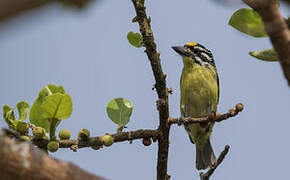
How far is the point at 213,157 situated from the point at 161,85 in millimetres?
3317

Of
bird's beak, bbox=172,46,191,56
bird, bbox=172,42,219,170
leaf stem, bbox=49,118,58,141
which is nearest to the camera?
leaf stem, bbox=49,118,58,141

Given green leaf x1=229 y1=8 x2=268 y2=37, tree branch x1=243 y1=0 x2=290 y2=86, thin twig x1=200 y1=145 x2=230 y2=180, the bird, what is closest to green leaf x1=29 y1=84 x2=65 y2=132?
thin twig x1=200 y1=145 x2=230 y2=180

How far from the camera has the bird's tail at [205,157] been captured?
5677mm

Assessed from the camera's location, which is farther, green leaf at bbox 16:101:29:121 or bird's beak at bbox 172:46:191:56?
bird's beak at bbox 172:46:191:56

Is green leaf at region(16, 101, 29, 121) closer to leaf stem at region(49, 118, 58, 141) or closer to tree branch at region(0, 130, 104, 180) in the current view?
leaf stem at region(49, 118, 58, 141)

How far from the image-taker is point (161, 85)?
2693 millimetres

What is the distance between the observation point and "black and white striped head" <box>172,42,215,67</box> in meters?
5.65

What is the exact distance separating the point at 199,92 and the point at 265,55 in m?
3.06

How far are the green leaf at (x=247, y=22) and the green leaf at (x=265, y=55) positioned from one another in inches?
3.9

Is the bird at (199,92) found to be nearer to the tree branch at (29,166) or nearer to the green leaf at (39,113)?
the green leaf at (39,113)

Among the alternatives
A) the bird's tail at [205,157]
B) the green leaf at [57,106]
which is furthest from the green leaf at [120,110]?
the bird's tail at [205,157]

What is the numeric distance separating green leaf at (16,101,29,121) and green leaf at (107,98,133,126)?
60 centimetres

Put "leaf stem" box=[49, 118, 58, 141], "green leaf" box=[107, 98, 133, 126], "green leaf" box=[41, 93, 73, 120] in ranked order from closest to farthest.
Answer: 1. "green leaf" box=[41, 93, 73, 120]
2. "leaf stem" box=[49, 118, 58, 141]
3. "green leaf" box=[107, 98, 133, 126]

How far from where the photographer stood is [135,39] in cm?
288
